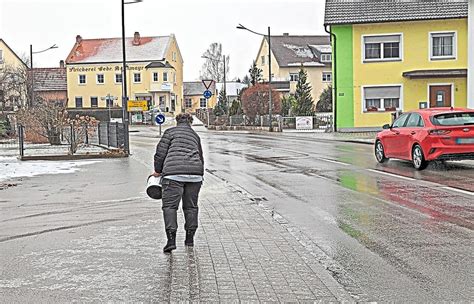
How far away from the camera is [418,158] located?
17.2m

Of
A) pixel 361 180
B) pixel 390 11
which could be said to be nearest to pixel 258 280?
pixel 361 180

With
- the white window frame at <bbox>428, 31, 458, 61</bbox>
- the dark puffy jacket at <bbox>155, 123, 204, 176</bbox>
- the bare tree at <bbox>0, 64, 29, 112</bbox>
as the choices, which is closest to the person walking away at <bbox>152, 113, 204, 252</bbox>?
the dark puffy jacket at <bbox>155, 123, 204, 176</bbox>

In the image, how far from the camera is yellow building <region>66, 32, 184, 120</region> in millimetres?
83875

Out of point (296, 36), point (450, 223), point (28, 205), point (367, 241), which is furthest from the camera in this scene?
point (296, 36)

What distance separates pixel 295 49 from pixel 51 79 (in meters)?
30.8

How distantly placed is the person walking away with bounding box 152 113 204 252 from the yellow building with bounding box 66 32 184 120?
246 ft

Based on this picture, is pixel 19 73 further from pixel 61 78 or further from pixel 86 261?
pixel 86 261

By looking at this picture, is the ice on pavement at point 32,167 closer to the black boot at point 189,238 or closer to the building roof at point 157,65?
the black boot at point 189,238

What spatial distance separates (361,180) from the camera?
1521 cm

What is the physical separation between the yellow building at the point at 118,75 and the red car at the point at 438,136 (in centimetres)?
6609

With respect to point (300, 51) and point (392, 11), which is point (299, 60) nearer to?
point (300, 51)

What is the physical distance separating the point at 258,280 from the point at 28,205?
702 centimetres

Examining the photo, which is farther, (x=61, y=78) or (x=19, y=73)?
(x=61, y=78)

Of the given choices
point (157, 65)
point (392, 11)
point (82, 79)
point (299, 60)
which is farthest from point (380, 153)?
point (82, 79)
